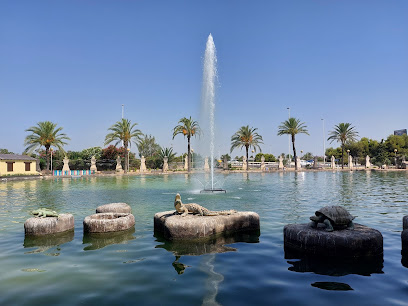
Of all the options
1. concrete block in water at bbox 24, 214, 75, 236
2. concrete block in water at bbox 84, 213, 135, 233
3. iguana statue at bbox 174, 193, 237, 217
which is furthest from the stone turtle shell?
concrete block in water at bbox 24, 214, 75, 236

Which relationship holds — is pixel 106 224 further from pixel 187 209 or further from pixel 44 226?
pixel 187 209

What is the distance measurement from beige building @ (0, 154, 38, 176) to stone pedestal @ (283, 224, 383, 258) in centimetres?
4666

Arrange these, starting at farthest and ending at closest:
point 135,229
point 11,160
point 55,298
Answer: point 11,160 → point 135,229 → point 55,298

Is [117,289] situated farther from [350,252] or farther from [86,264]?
[350,252]

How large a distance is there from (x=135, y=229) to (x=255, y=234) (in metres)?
3.97

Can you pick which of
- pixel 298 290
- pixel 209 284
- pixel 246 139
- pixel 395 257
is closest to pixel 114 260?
pixel 209 284

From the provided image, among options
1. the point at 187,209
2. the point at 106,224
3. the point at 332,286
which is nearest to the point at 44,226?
the point at 106,224

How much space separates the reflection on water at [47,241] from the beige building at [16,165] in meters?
40.6

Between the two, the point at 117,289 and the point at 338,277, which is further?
the point at 338,277

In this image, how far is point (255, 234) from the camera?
29.6ft

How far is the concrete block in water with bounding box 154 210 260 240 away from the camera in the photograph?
26.5 feet

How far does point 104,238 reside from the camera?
8703 mm

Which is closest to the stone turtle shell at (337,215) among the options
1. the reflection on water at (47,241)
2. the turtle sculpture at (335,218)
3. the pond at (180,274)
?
the turtle sculpture at (335,218)

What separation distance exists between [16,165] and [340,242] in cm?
4955
